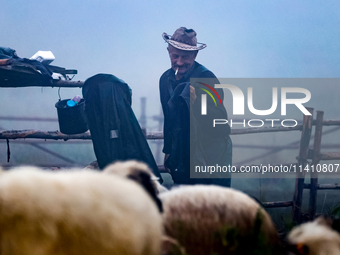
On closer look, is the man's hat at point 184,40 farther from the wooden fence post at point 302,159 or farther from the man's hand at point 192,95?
the wooden fence post at point 302,159

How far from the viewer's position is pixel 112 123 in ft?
9.00

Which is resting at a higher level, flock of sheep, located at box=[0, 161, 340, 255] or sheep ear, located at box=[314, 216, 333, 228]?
flock of sheep, located at box=[0, 161, 340, 255]

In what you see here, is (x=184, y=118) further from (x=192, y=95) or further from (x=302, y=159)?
(x=302, y=159)

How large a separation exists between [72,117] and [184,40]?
4.20 ft

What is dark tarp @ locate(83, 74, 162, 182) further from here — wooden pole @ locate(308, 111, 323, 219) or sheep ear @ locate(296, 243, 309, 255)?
sheep ear @ locate(296, 243, 309, 255)

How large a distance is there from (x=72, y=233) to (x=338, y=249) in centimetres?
84

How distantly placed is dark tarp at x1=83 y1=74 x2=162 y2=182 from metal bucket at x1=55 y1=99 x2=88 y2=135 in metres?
0.05

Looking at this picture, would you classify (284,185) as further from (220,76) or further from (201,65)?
(201,65)

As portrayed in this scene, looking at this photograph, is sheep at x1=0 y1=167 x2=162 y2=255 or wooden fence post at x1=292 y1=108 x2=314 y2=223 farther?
wooden fence post at x1=292 y1=108 x2=314 y2=223

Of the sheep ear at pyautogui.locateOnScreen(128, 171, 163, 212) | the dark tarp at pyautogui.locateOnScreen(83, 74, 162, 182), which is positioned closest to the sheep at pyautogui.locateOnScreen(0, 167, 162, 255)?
the sheep ear at pyautogui.locateOnScreen(128, 171, 163, 212)

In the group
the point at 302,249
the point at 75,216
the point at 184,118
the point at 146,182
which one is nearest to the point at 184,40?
the point at 184,118

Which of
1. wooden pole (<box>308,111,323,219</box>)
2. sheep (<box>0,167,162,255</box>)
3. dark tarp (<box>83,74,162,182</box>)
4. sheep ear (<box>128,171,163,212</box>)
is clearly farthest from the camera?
wooden pole (<box>308,111,323,219</box>)

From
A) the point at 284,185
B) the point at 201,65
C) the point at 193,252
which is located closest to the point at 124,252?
the point at 193,252

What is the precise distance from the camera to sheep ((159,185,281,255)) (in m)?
1.02
